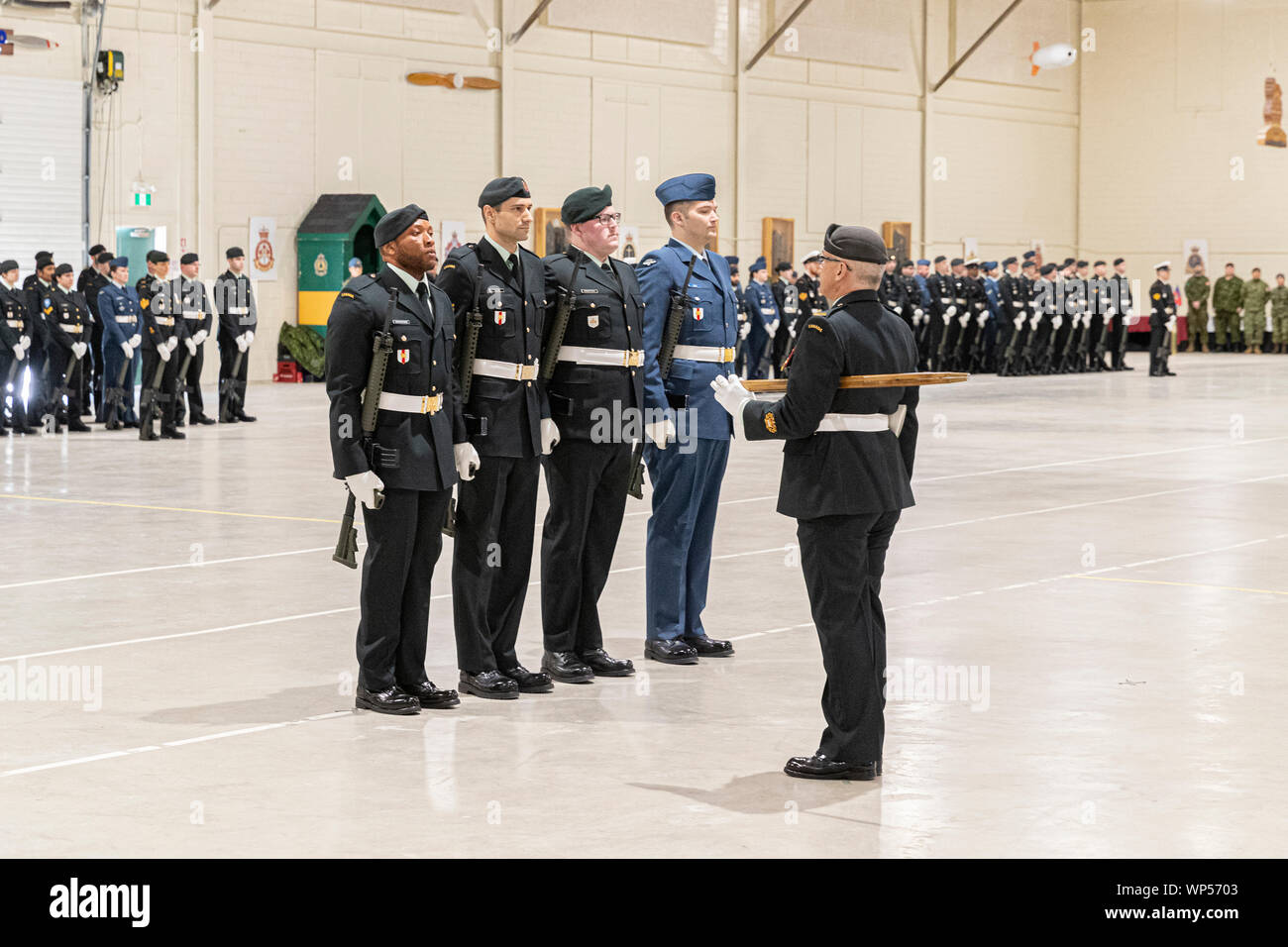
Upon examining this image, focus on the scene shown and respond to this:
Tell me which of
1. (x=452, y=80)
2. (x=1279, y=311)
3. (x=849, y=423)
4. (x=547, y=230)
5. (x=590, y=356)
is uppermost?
(x=452, y=80)

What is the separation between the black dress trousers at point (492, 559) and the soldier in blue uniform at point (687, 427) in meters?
0.77

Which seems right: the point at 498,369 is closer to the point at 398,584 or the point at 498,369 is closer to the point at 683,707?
the point at 398,584

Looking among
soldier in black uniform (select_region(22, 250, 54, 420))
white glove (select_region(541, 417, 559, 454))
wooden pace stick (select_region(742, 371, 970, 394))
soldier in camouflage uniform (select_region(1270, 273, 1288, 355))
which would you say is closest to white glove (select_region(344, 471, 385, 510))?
white glove (select_region(541, 417, 559, 454))

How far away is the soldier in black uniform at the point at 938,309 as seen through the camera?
31.6 m

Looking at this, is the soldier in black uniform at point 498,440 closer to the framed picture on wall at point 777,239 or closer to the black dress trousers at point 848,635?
the black dress trousers at point 848,635

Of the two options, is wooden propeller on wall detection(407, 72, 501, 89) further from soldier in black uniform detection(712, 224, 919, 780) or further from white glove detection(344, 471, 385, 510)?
soldier in black uniform detection(712, 224, 919, 780)

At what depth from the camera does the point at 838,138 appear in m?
36.7

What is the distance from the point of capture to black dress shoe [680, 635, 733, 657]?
24.8 feet

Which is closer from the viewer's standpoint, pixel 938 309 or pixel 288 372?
pixel 288 372

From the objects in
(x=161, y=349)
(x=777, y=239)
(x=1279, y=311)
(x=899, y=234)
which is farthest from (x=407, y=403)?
(x=1279, y=311)

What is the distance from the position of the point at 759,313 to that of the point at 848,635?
74.1ft

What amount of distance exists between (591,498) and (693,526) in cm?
60

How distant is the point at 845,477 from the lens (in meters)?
5.55

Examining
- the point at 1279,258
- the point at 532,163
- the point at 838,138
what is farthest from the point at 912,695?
the point at 1279,258
